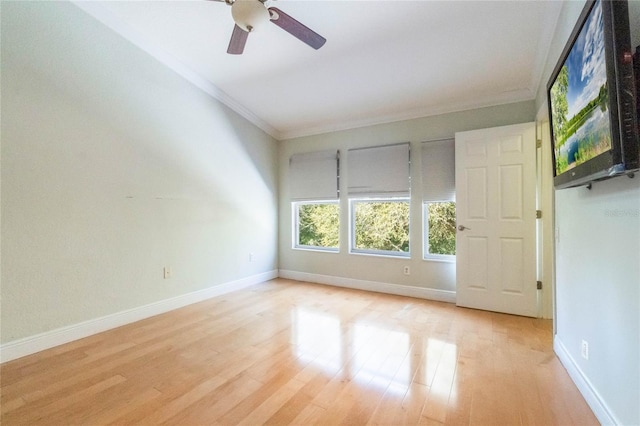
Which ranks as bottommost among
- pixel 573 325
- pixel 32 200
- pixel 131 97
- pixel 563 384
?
pixel 563 384

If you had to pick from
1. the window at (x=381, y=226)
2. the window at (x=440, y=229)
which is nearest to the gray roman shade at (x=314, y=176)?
the window at (x=381, y=226)

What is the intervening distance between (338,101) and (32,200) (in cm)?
313

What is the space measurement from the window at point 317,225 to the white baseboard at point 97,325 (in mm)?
1344

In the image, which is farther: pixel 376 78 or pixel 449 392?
pixel 376 78

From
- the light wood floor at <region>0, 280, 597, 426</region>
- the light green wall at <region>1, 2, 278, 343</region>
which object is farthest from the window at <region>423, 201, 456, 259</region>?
the light green wall at <region>1, 2, 278, 343</region>

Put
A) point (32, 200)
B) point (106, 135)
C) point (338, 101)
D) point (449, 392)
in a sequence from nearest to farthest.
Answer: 1. point (449, 392)
2. point (32, 200)
3. point (106, 135)
4. point (338, 101)

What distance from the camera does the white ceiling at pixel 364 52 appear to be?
7.42 ft

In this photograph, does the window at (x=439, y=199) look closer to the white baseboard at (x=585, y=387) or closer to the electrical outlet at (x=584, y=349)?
the white baseboard at (x=585, y=387)

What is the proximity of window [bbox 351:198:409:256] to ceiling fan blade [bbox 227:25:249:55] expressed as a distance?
2.50 meters

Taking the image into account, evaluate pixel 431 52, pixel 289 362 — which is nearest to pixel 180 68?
pixel 431 52

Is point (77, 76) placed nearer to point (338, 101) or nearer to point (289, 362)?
point (338, 101)

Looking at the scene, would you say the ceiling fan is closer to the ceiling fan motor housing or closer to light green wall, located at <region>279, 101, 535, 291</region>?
the ceiling fan motor housing

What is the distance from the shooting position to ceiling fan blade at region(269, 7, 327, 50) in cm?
180

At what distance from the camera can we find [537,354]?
7.02ft
